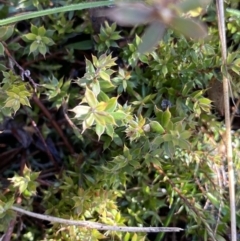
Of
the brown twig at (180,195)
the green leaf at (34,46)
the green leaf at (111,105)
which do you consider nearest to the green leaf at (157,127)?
the green leaf at (111,105)

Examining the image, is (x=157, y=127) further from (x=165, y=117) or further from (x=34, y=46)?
(x=34, y=46)

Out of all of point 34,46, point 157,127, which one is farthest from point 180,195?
point 34,46

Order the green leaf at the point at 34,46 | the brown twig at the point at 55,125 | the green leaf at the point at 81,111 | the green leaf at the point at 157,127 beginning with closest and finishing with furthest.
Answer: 1. the green leaf at the point at 81,111
2. the green leaf at the point at 157,127
3. the green leaf at the point at 34,46
4. the brown twig at the point at 55,125

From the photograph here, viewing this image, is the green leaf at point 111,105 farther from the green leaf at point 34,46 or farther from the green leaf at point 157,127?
the green leaf at point 34,46

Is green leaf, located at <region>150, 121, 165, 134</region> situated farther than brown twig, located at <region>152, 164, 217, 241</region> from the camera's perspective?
No

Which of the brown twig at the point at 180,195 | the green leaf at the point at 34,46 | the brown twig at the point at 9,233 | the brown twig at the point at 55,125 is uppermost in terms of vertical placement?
the green leaf at the point at 34,46

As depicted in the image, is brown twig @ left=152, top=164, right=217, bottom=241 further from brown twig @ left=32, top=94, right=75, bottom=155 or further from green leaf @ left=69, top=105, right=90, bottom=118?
green leaf @ left=69, top=105, right=90, bottom=118

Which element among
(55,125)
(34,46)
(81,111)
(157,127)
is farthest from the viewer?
(55,125)

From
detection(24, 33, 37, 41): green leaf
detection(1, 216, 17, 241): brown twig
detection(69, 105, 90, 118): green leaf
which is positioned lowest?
detection(1, 216, 17, 241): brown twig

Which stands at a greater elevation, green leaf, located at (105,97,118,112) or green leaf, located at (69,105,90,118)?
green leaf, located at (69,105,90,118)

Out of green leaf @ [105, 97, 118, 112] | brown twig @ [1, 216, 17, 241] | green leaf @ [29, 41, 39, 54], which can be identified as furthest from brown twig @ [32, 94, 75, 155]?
green leaf @ [105, 97, 118, 112]

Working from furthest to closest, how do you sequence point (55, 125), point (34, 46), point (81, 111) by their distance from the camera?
point (55, 125), point (34, 46), point (81, 111)
